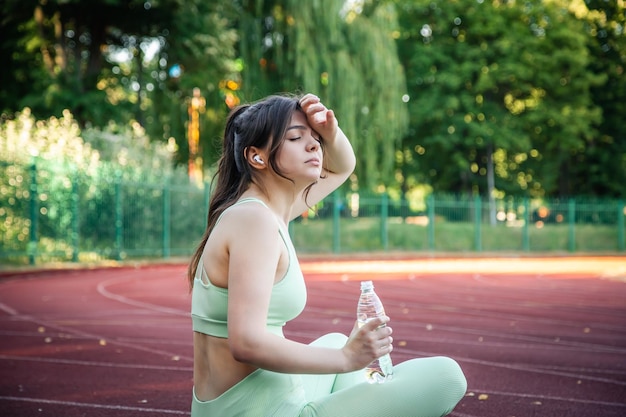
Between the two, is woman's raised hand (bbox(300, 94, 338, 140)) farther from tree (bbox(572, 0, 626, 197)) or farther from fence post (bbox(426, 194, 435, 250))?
tree (bbox(572, 0, 626, 197))

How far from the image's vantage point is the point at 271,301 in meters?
2.24

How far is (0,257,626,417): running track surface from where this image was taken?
15.7 feet

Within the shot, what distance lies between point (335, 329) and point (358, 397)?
5791 mm

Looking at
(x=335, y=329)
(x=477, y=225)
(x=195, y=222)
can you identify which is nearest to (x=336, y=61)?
(x=195, y=222)

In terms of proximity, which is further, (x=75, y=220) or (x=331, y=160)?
(x=75, y=220)

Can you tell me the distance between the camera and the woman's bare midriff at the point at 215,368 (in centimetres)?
225

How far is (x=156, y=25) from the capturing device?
2442 centimetres

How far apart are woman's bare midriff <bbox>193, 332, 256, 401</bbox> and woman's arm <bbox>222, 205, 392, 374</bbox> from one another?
0.15 metres

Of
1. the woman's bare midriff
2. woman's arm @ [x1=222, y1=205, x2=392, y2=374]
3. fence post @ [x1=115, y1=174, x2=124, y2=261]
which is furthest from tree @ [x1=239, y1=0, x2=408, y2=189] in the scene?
woman's arm @ [x1=222, y1=205, x2=392, y2=374]

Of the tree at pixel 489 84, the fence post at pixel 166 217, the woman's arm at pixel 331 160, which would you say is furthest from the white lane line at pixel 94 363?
the tree at pixel 489 84

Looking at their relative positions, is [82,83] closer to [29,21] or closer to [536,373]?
[29,21]

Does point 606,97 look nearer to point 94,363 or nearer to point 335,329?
point 335,329

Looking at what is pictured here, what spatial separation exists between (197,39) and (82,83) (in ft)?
12.1

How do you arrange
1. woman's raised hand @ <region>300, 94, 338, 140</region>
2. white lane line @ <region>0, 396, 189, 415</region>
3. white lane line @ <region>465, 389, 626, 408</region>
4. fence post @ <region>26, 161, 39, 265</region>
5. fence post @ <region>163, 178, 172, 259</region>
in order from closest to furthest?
1. woman's raised hand @ <region>300, 94, 338, 140</region>
2. white lane line @ <region>0, 396, 189, 415</region>
3. white lane line @ <region>465, 389, 626, 408</region>
4. fence post @ <region>26, 161, 39, 265</region>
5. fence post @ <region>163, 178, 172, 259</region>
